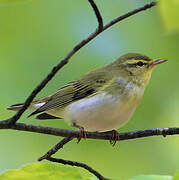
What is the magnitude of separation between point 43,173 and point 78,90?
2.21 meters

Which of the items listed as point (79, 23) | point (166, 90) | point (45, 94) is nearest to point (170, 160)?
point (166, 90)

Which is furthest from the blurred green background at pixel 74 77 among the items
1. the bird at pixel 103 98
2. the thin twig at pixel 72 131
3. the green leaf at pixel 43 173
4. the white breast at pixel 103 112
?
the green leaf at pixel 43 173

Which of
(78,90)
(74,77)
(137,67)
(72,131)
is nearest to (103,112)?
(78,90)

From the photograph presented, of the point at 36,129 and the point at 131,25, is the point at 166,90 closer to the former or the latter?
the point at 131,25

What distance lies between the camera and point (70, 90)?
392 cm

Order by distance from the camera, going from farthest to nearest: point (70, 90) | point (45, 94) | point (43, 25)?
point (43, 25)
point (45, 94)
point (70, 90)

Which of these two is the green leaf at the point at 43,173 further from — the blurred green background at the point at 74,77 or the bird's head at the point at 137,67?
the blurred green background at the point at 74,77

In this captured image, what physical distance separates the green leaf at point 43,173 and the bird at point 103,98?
1321 millimetres

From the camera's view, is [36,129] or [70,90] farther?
[70,90]

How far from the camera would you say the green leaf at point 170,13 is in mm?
1729

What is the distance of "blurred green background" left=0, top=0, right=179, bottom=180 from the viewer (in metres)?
4.73

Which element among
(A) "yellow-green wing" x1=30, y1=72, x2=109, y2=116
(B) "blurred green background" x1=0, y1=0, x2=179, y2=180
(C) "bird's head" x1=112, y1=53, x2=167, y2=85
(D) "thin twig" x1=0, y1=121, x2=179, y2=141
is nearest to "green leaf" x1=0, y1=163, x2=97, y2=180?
(D) "thin twig" x1=0, y1=121, x2=179, y2=141

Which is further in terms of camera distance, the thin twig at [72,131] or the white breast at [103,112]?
the white breast at [103,112]

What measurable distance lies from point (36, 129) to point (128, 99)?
1.54 m
